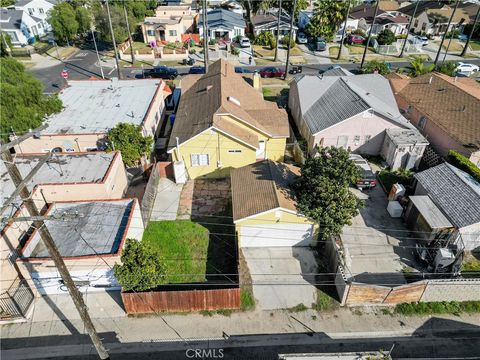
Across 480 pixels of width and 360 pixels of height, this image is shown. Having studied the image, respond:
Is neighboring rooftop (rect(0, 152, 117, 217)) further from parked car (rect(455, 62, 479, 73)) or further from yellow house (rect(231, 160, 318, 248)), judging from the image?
parked car (rect(455, 62, 479, 73))

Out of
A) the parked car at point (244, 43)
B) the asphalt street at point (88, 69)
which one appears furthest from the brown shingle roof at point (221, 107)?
the parked car at point (244, 43)

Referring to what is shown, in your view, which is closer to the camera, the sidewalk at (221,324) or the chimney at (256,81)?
the sidewalk at (221,324)

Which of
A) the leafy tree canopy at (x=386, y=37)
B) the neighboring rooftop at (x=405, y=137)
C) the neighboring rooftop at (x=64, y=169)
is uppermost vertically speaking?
the leafy tree canopy at (x=386, y=37)

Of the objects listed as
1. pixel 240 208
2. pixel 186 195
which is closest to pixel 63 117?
pixel 186 195

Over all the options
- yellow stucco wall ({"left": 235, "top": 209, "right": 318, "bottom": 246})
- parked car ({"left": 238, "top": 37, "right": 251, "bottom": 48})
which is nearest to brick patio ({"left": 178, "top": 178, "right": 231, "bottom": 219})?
yellow stucco wall ({"left": 235, "top": 209, "right": 318, "bottom": 246})

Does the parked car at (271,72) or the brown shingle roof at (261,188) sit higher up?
the brown shingle roof at (261,188)

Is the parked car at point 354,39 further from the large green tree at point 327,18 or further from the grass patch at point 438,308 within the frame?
the grass patch at point 438,308

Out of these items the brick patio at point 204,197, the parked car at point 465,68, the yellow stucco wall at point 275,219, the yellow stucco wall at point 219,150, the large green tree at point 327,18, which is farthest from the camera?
the large green tree at point 327,18
